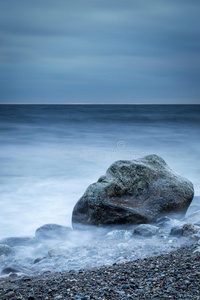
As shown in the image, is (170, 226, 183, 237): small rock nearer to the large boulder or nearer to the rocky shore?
the large boulder

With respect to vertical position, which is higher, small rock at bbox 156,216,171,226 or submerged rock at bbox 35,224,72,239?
small rock at bbox 156,216,171,226

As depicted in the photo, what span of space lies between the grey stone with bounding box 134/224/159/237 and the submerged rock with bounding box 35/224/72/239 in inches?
49.9

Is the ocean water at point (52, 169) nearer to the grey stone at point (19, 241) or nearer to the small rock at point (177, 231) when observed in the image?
the grey stone at point (19, 241)

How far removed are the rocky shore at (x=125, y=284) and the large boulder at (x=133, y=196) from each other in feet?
7.23

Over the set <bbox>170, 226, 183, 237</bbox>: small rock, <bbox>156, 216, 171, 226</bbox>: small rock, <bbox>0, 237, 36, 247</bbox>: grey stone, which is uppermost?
<bbox>170, 226, 183, 237</bbox>: small rock

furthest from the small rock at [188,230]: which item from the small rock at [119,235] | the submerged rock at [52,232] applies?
the submerged rock at [52,232]

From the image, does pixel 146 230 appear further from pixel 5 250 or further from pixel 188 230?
pixel 5 250

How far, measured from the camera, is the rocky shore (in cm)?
294

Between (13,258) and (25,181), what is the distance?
607 centimetres

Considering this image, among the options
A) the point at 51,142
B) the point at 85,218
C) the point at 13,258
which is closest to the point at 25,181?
the point at 85,218

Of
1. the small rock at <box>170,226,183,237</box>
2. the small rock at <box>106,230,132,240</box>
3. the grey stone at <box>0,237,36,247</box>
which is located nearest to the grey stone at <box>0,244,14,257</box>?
the grey stone at <box>0,237,36,247</box>

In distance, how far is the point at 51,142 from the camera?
21156 millimetres

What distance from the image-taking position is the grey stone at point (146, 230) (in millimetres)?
5361

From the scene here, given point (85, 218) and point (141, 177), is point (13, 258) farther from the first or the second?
point (141, 177)
